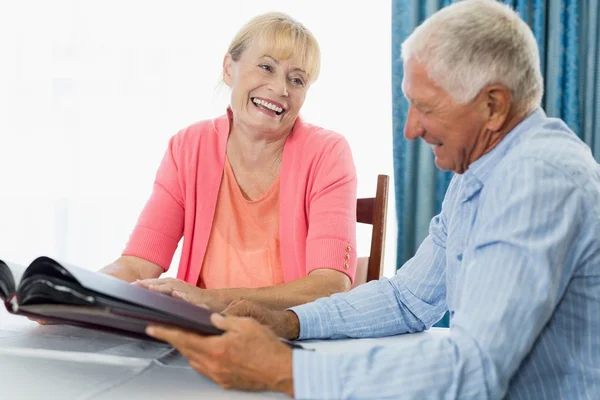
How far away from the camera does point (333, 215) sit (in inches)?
70.1

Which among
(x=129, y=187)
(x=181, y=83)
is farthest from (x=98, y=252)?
(x=181, y=83)

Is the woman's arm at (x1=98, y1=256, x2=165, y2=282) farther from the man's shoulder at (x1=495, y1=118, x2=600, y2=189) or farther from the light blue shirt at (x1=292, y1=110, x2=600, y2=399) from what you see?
the man's shoulder at (x1=495, y1=118, x2=600, y2=189)

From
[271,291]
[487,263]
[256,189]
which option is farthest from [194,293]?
[487,263]

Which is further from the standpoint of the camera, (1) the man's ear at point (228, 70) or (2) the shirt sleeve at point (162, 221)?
(1) the man's ear at point (228, 70)

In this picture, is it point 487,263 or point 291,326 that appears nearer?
point 487,263

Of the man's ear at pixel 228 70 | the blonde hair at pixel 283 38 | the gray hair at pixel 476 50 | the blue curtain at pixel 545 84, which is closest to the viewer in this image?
the gray hair at pixel 476 50

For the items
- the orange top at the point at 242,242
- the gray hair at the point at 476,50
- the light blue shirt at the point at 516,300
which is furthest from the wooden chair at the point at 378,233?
the gray hair at the point at 476,50

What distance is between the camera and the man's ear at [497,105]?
1042 millimetres

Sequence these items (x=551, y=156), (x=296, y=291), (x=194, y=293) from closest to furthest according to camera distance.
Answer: (x=551, y=156), (x=194, y=293), (x=296, y=291)

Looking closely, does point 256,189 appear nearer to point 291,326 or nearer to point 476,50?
point 291,326

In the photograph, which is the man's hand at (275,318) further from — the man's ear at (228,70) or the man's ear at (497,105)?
the man's ear at (228,70)

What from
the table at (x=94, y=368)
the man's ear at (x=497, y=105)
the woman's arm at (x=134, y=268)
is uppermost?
the man's ear at (x=497, y=105)

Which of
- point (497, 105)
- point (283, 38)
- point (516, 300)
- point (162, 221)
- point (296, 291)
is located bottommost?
point (296, 291)

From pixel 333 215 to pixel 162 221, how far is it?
1.47ft
